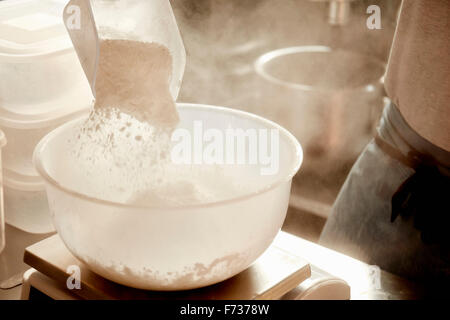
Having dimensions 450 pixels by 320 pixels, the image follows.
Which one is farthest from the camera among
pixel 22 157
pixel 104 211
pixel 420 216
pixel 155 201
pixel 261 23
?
pixel 261 23

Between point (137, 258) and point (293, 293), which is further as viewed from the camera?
point (293, 293)

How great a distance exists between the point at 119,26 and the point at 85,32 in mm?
72

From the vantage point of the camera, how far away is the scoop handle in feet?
2.41

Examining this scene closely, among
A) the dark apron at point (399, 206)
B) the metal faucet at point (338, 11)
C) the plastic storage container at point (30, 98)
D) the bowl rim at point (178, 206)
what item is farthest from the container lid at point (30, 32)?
the metal faucet at point (338, 11)

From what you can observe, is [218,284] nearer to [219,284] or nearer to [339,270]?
[219,284]

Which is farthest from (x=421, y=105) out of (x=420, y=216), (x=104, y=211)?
(x=104, y=211)

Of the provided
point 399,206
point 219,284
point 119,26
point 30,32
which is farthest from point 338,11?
point 219,284

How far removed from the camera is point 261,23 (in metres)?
2.52

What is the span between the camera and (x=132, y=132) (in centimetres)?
86

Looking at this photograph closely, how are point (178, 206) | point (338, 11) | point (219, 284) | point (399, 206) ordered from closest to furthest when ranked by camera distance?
1. point (178, 206)
2. point (219, 284)
3. point (399, 206)
4. point (338, 11)

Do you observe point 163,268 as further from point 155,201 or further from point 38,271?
point 38,271

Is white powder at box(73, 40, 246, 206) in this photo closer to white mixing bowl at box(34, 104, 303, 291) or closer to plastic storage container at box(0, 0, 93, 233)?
white mixing bowl at box(34, 104, 303, 291)

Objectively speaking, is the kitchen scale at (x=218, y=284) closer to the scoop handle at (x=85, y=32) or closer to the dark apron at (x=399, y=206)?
the scoop handle at (x=85, y=32)
